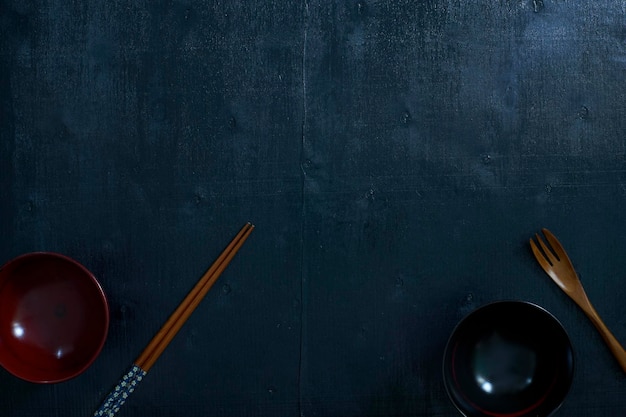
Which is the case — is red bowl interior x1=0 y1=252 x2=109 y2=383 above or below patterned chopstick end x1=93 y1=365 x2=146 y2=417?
above

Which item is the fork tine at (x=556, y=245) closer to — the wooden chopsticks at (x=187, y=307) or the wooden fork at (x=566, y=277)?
the wooden fork at (x=566, y=277)

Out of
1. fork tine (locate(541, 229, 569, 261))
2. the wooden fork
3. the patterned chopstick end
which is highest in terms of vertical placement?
fork tine (locate(541, 229, 569, 261))

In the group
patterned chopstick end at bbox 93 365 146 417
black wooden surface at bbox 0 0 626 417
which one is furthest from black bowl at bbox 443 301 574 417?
patterned chopstick end at bbox 93 365 146 417

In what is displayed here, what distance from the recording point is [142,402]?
141 centimetres

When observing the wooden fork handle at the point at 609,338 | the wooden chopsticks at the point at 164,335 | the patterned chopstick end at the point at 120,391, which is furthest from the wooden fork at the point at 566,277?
the patterned chopstick end at the point at 120,391

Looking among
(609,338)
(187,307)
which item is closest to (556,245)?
(609,338)

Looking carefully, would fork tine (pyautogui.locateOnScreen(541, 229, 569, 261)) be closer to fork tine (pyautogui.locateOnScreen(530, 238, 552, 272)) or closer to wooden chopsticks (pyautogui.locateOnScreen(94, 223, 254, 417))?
fork tine (pyautogui.locateOnScreen(530, 238, 552, 272))

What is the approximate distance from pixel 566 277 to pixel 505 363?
8.3 inches

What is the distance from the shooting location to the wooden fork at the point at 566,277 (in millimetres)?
1399

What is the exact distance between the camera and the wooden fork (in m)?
1.40

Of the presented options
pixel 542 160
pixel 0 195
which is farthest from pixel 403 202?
pixel 0 195

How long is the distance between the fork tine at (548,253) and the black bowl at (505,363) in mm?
117

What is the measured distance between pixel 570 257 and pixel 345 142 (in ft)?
1.67

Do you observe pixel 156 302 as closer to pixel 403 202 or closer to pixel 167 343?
pixel 167 343
